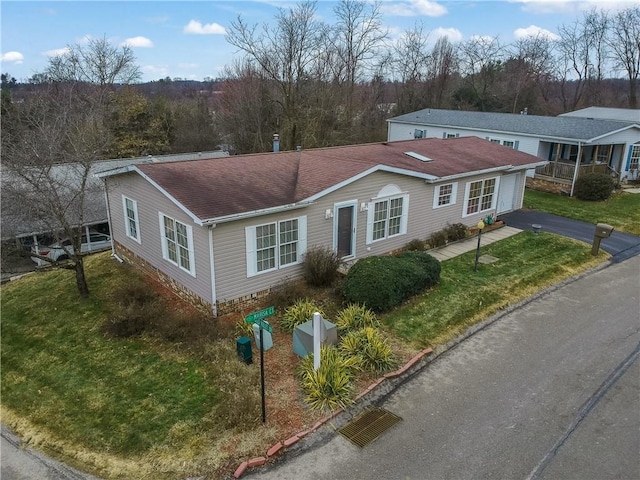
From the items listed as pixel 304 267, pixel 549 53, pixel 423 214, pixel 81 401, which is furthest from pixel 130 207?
pixel 549 53

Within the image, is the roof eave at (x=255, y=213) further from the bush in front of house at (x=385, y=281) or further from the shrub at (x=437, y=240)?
the shrub at (x=437, y=240)

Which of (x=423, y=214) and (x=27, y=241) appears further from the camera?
(x=27, y=241)

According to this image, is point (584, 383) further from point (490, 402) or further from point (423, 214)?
point (423, 214)

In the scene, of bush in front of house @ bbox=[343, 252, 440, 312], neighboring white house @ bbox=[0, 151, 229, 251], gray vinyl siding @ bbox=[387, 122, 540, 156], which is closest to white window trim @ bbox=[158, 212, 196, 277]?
neighboring white house @ bbox=[0, 151, 229, 251]

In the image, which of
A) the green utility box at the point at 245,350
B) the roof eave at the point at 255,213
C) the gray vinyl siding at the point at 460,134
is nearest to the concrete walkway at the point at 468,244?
the roof eave at the point at 255,213

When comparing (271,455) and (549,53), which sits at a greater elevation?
(549,53)

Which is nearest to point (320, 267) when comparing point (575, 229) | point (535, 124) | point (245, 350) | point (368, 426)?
point (245, 350)

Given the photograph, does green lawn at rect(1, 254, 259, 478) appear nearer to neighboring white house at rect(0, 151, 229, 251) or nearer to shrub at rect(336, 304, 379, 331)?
shrub at rect(336, 304, 379, 331)
